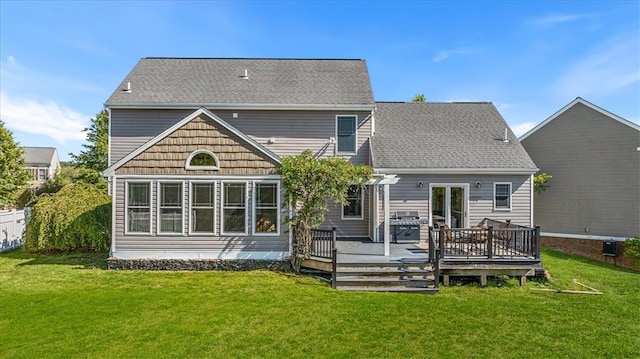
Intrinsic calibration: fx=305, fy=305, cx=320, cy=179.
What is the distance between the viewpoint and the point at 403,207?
1152cm

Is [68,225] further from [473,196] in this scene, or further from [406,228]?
[473,196]

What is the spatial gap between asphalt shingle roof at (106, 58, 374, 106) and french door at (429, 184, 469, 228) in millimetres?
4459

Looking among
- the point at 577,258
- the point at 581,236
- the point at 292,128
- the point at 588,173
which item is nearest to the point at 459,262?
the point at 292,128

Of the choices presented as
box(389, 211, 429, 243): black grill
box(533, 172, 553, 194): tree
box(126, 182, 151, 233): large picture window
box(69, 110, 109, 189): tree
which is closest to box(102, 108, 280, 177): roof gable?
box(126, 182, 151, 233): large picture window

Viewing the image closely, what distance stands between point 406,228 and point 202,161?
23.7 feet

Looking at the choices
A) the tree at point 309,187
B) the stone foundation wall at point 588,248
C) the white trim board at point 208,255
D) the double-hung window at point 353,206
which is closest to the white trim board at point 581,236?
the stone foundation wall at point 588,248

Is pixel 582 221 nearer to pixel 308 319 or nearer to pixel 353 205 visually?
pixel 353 205

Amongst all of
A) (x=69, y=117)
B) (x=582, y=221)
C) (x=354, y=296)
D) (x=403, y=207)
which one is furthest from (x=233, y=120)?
(x=69, y=117)

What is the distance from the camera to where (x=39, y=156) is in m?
44.5

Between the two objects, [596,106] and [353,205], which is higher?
[596,106]

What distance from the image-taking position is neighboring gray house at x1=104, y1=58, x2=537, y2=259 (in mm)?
9242

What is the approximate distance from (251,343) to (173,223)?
215 inches

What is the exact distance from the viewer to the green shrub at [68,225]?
11.0 metres

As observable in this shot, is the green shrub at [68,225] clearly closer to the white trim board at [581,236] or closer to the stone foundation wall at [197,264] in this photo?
the stone foundation wall at [197,264]
